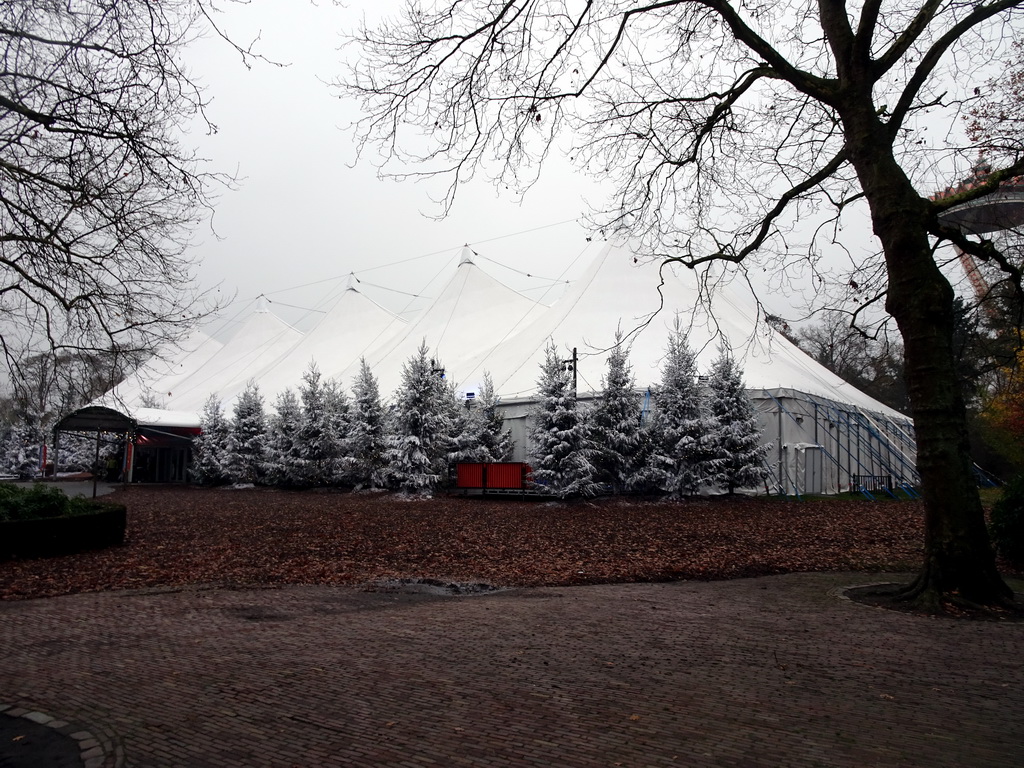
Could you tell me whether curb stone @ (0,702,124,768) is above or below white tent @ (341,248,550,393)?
below

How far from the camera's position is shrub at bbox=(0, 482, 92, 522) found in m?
10.5

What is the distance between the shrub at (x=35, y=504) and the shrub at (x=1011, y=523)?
505 inches

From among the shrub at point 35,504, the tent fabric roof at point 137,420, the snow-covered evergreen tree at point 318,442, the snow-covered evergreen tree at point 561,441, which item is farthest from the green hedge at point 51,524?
the snow-covered evergreen tree at point 318,442

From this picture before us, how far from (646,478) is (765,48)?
1577 cm

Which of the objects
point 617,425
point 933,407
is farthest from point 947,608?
point 617,425

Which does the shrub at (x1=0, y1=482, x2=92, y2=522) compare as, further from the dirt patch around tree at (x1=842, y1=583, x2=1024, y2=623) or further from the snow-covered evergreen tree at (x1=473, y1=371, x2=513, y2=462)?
the snow-covered evergreen tree at (x1=473, y1=371, x2=513, y2=462)

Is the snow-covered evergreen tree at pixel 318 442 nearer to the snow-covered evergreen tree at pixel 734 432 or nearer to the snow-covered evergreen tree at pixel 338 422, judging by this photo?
the snow-covered evergreen tree at pixel 338 422

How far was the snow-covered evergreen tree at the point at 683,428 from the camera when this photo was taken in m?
21.2

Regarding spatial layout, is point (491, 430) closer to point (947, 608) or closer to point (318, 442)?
point (318, 442)

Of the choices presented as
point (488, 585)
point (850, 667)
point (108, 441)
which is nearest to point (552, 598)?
point (488, 585)

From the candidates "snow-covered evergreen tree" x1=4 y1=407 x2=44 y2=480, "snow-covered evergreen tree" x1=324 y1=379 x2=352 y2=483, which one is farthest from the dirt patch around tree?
"snow-covered evergreen tree" x1=4 y1=407 x2=44 y2=480

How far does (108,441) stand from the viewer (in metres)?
36.8

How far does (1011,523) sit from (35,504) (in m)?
13.4

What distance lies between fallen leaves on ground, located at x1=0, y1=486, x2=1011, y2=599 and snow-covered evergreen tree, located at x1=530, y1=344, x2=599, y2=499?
1.44 metres
